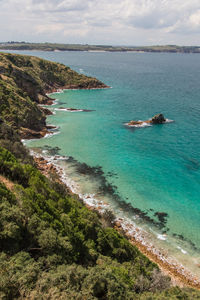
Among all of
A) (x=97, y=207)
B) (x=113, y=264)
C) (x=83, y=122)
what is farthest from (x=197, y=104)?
(x=113, y=264)

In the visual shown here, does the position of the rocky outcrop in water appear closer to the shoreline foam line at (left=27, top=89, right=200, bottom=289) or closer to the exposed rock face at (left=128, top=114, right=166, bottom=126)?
the exposed rock face at (left=128, top=114, right=166, bottom=126)

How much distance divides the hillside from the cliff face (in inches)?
1497

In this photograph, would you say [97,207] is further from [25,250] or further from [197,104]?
[197,104]

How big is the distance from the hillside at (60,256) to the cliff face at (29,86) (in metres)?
38.0

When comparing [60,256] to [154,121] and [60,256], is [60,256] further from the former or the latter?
[154,121]

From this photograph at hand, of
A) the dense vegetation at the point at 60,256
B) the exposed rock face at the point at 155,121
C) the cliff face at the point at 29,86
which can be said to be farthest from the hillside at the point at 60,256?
the exposed rock face at the point at 155,121

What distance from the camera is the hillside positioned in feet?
47.1

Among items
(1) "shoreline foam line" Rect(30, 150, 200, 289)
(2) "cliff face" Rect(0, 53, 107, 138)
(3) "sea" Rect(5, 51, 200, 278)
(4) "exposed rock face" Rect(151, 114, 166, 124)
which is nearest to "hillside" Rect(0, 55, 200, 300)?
(1) "shoreline foam line" Rect(30, 150, 200, 289)

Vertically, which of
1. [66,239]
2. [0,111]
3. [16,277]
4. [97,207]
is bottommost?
[97,207]

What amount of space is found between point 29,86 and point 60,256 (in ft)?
316

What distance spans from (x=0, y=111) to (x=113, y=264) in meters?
60.5

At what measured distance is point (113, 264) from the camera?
21141 millimetres

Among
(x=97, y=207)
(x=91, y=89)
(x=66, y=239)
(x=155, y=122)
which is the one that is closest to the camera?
(x=66, y=239)

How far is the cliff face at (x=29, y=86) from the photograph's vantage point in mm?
69188
